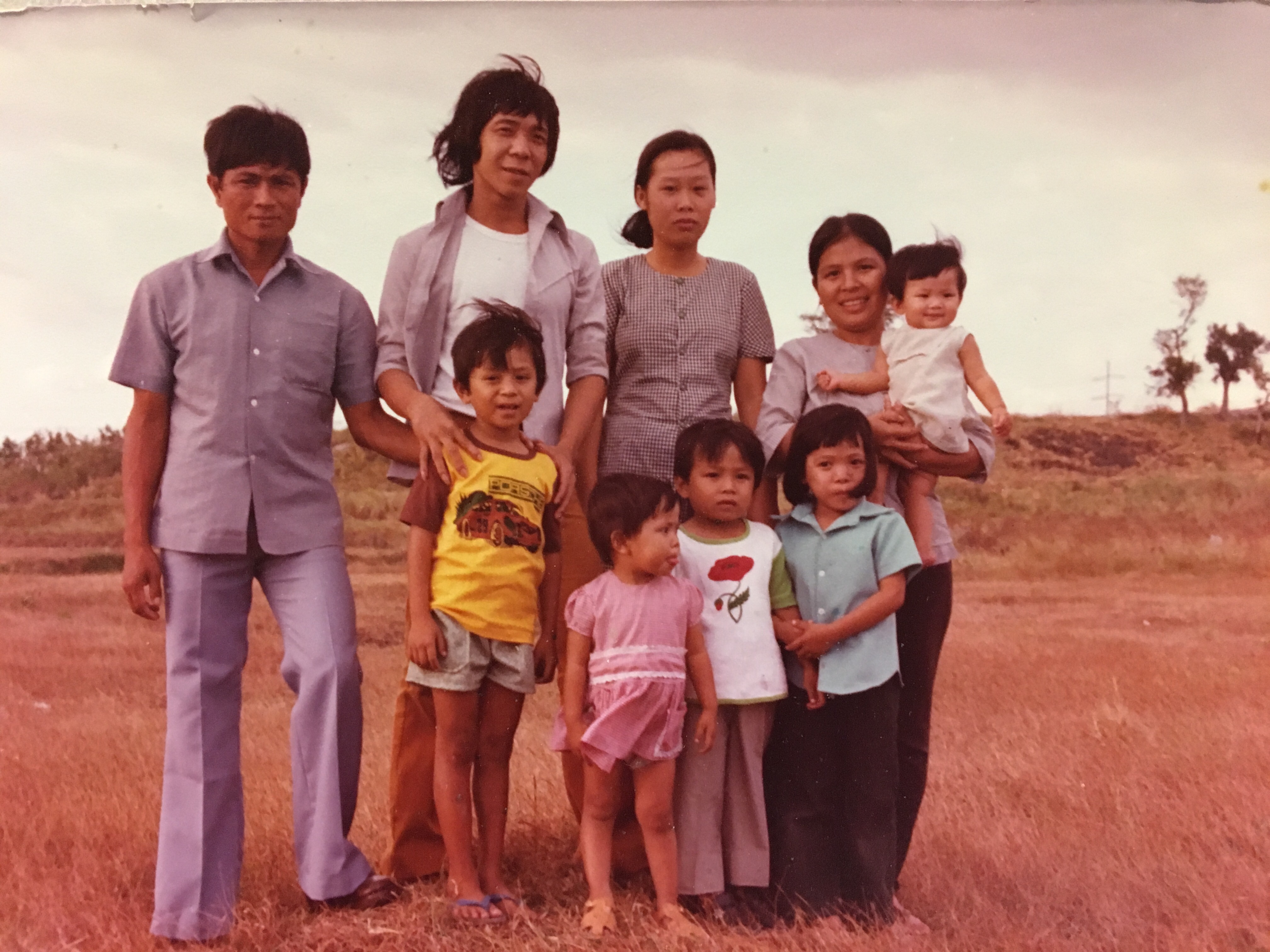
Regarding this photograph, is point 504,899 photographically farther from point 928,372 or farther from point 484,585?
point 928,372

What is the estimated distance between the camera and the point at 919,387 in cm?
292

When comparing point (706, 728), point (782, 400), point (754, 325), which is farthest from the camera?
point (754, 325)

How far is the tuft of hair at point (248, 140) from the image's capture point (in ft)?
9.05

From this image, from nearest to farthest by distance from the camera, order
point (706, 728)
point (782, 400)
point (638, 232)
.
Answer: point (706, 728) → point (782, 400) → point (638, 232)

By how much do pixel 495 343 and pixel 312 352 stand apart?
0.56m

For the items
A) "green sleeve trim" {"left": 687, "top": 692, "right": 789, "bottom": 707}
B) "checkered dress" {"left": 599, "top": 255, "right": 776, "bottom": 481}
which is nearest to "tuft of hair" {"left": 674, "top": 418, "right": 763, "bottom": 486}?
"checkered dress" {"left": 599, "top": 255, "right": 776, "bottom": 481}

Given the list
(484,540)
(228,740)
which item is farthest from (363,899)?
(484,540)

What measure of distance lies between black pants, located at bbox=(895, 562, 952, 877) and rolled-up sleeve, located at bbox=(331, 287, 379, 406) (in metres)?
1.67

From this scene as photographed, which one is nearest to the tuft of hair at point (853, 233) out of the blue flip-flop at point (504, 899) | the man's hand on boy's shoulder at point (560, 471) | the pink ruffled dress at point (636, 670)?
the man's hand on boy's shoulder at point (560, 471)

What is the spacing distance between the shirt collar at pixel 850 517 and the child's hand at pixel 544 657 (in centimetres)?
77

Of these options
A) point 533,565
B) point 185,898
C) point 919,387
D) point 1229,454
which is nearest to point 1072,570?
point 1229,454

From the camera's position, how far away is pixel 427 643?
8.61 feet

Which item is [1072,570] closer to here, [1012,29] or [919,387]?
[1012,29]

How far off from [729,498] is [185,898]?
1776 mm
